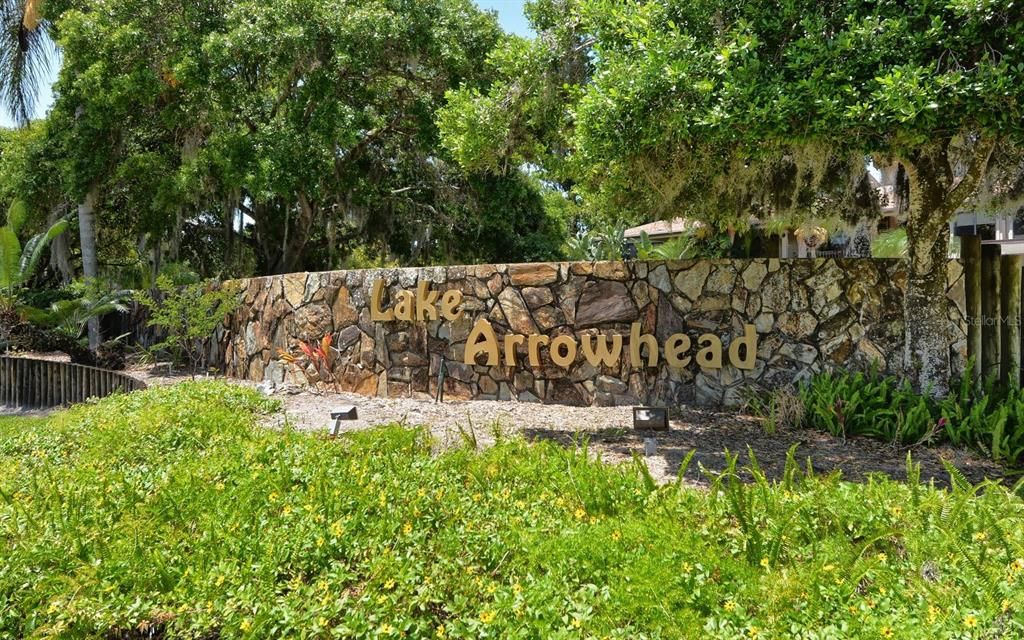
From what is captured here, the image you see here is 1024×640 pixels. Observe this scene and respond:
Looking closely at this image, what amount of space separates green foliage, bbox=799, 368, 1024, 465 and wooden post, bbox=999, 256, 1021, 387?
428 millimetres

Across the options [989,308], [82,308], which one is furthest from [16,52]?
[989,308]

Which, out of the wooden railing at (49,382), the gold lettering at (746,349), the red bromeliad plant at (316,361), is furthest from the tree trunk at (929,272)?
the wooden railing at (49,382)

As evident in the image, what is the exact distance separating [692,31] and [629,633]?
5.36 meters

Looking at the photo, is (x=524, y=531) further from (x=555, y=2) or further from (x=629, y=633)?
(x=555, y=2)

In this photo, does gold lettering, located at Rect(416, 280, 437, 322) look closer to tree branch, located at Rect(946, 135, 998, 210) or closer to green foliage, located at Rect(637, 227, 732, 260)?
green foliage, located at Rect(637, 227, 732, 260)

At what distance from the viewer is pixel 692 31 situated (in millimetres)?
6422

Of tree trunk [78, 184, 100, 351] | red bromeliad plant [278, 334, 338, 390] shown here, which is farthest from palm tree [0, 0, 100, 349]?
red bromeliad plant [278, 334, 338, 390]

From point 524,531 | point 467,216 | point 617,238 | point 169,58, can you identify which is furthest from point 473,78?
point 524,531

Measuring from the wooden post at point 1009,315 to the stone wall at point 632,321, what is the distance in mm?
406

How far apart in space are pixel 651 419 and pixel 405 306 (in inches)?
147

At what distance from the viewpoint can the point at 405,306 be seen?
9.23 m

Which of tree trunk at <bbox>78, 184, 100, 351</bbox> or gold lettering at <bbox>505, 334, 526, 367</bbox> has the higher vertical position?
tree trunk at <bbox>78, 184, 100, 351</bbox>

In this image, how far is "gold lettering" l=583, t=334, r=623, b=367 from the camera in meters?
8.22

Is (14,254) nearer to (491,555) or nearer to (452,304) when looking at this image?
(452,304)
